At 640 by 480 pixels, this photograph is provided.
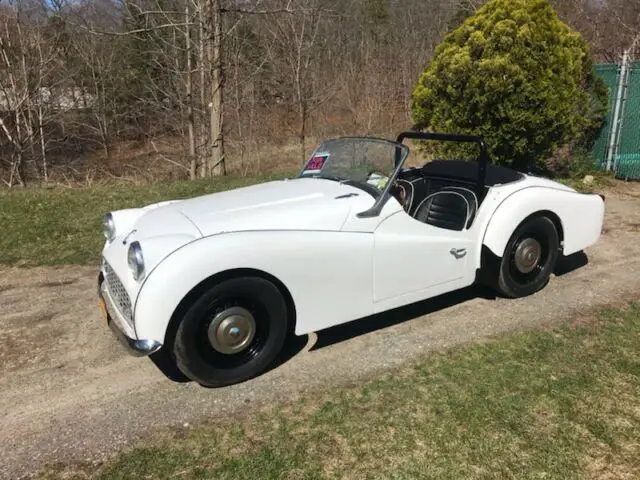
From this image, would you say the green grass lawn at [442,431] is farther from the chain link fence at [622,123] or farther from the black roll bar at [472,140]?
the chain link fence at [622,123]

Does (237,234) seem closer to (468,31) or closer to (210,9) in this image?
(468,31)

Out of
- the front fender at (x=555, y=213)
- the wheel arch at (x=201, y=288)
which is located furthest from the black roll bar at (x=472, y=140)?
the wheel arch at (x=201, y=288)

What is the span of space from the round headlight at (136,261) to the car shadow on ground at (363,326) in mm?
752

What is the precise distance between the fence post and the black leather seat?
6.23 m

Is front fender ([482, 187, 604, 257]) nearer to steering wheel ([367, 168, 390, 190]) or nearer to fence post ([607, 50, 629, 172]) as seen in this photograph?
steering wheel ([367, 168, 390, 190])

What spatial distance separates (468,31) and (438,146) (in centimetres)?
190

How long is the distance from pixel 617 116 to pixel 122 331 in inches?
355

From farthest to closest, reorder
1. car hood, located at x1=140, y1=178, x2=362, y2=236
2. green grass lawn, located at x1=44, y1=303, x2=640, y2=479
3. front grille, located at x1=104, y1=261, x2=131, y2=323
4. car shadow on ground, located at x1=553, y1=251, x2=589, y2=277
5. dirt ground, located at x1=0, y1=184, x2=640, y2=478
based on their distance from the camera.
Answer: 1. car shadow on ground, located at x1=553, y1=251, x2=589, y2=277
2. car hood, located at x1=140, y1=178, x2=362, y2=236
3. front grille, located at x1=104, y1=261, x2=131, y2=323
4. dirt ground, located at x1=0, y1=184, x2=640, y2=478
5. green grass lawn, located at x1=44, y1=303, x2=640, y2=479

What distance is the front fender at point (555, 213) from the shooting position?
4.05 meters

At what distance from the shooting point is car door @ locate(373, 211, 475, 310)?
3500 mm

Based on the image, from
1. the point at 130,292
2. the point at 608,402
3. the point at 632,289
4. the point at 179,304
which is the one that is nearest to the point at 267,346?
the point at 179,304

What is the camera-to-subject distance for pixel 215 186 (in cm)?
845

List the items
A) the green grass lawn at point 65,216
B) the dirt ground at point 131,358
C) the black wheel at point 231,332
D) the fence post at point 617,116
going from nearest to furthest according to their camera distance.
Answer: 1. the dirt ground at point 131,358
2. the black wheel at point 231,332
3. the green grass lawn at point 65,216
4. the fence post at point 617,116

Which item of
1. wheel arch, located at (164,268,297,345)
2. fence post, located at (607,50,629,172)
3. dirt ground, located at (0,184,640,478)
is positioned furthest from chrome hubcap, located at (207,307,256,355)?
fence post, located at (607,50,629,172)
